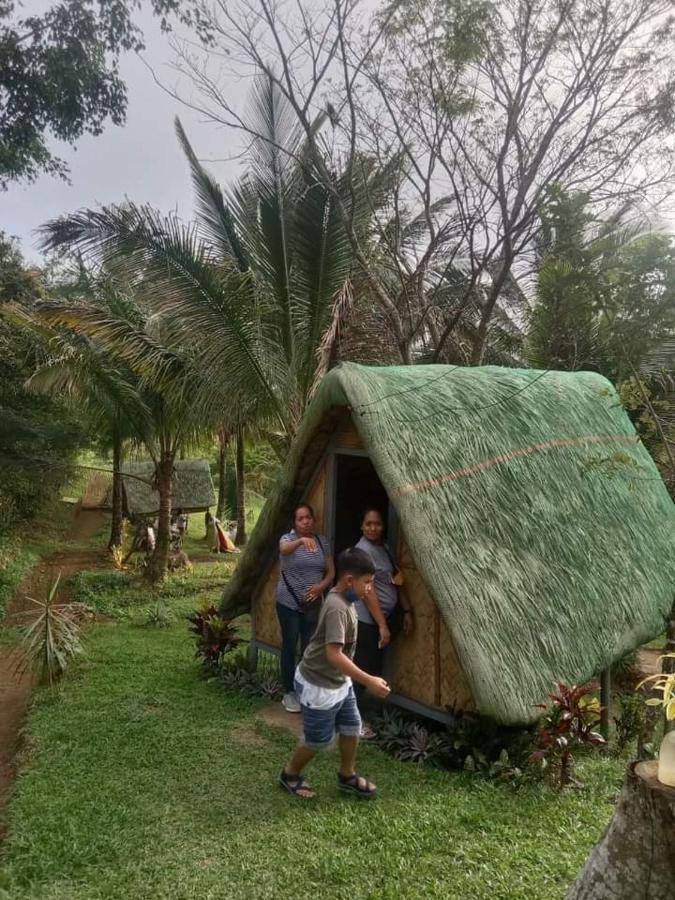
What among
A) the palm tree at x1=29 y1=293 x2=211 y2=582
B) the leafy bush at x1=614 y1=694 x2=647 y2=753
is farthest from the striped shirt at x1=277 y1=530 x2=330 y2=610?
the palm tree at x1=29 y1=293 x2=211 y2=582

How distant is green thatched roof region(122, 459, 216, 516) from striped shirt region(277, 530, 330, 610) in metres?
10.2

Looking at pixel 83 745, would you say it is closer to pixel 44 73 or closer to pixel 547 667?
pixel 547 667

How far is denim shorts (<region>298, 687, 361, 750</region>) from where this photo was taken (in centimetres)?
391

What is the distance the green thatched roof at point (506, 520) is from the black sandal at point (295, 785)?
1263mm

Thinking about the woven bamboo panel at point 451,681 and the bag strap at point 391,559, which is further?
the bag strap at point 391,559

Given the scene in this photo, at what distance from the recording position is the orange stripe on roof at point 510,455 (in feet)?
16.0

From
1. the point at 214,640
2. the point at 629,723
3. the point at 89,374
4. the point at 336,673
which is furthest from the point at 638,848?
the point at 89,374

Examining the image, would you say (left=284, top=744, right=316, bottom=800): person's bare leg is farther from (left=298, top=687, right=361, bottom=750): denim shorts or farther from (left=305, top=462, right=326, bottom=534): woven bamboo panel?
(left=305, top=462, right=326, bottom=534): woven bamboo panel

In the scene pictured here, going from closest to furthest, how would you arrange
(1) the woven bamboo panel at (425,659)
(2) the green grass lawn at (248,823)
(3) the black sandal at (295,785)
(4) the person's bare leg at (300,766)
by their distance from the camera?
(2) the green grass lawn at (248,823) → (4) the person's bare leg at (300,766) → (3) the black sandal at (295,785) → (1) the woven bamboo panel at (425,659)

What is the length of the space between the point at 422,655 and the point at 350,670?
5.00 feet

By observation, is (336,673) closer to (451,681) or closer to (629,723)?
(451,681)

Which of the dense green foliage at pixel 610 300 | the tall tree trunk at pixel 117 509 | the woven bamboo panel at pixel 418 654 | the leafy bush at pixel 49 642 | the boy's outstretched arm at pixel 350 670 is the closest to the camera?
the boy's outstretched arm at pixel 350 670

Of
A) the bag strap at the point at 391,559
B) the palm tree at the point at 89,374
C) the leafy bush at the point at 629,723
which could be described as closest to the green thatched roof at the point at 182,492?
the palm tree at the point at 89,374

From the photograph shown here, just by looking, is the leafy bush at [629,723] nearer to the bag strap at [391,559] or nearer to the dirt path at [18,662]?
the bag strap at [391,559]
